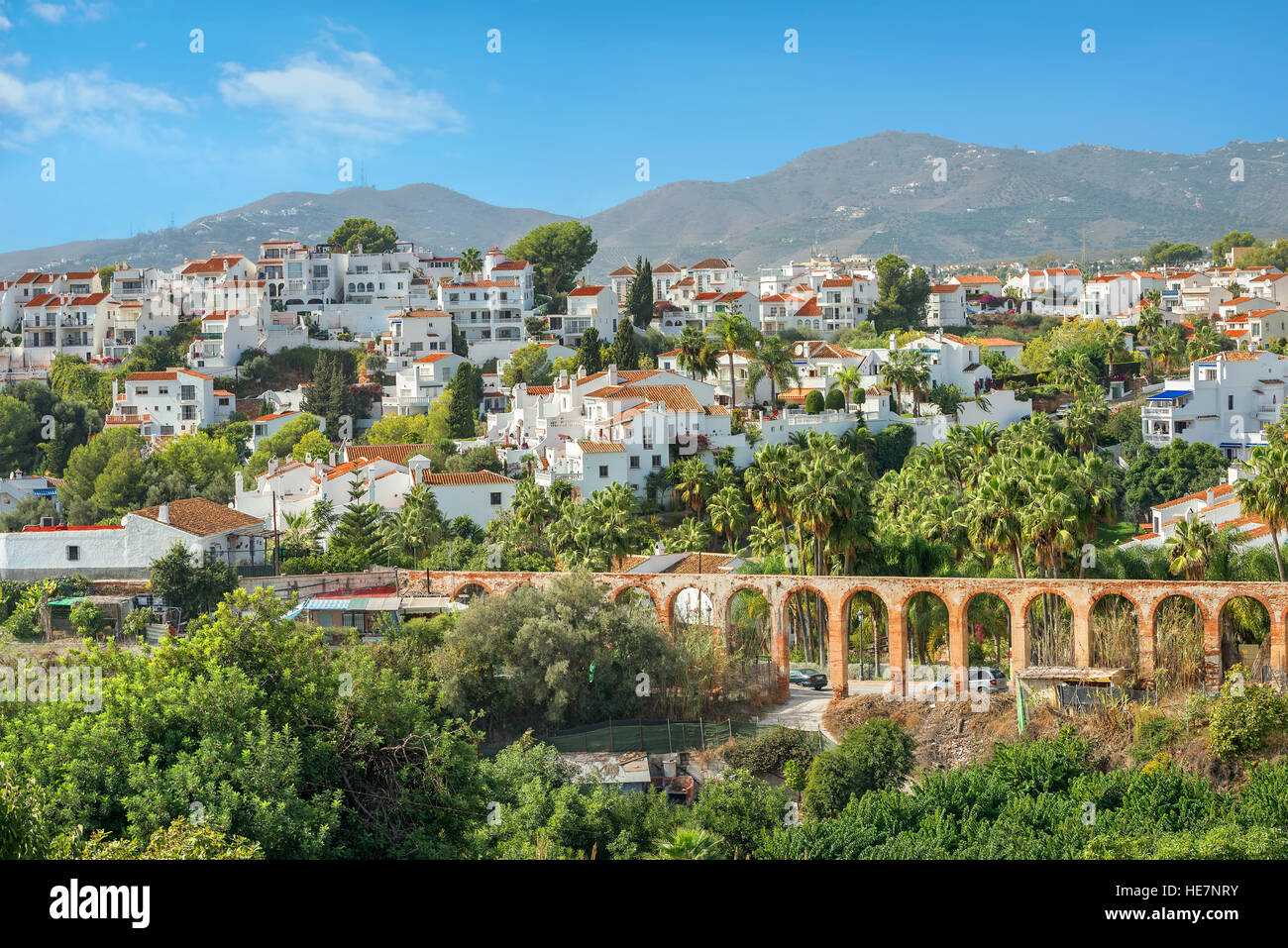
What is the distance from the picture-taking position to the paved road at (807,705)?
35406 mm

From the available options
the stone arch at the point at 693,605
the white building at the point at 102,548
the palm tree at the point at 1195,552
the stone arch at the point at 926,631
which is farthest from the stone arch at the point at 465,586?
the palm tree at the point at 1195,552

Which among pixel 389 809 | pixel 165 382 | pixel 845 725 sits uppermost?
pixel 165 382

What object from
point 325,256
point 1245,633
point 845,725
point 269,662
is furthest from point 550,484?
point 325,256

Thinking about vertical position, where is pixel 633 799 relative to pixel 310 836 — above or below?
below

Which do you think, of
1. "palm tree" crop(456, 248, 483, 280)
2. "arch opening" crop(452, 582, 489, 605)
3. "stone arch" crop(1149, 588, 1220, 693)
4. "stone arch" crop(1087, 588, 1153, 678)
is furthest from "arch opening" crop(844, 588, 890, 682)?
"palm tree" crop(456, 248, 483, 280)

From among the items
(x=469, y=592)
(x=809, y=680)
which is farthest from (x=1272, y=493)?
(x=469, y=592)

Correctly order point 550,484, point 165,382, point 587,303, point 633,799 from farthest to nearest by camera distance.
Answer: point 587,303
point 165,382
point 550,484
point 633,799

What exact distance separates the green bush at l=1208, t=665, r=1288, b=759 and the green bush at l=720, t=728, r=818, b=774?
8806 mm

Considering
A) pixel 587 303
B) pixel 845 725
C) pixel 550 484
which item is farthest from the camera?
pixel 587 303

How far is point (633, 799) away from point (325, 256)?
3018 inches

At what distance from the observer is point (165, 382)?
7925 centimetres

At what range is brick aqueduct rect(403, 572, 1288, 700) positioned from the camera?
34.9 metres

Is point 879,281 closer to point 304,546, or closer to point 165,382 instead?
point 165,382

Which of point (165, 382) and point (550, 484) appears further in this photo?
point (165, 382)
